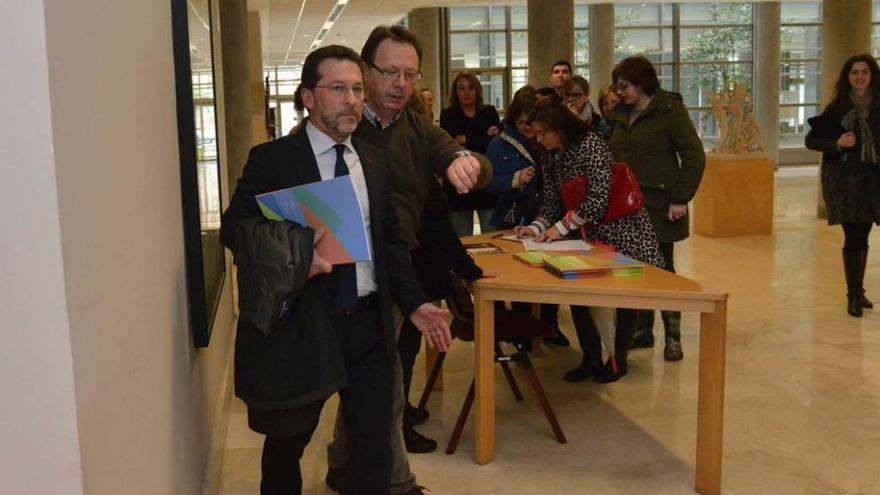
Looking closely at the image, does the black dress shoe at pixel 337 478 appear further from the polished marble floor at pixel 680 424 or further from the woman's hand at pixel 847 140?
the woman's hand at pixel 847 140

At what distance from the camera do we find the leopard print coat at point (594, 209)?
486 centimetres

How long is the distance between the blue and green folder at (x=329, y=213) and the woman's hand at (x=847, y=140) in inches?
188

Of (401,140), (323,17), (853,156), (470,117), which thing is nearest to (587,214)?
(401,140)

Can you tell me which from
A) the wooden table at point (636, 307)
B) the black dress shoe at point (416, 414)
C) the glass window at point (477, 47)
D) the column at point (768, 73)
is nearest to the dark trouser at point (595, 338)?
the black dress shoe at point (416, 414)

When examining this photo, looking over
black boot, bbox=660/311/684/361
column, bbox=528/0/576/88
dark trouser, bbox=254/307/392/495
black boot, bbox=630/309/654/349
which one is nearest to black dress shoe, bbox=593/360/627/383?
black boot, bbox=660/311/684/361

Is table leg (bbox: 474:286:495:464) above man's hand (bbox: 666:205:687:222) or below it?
below

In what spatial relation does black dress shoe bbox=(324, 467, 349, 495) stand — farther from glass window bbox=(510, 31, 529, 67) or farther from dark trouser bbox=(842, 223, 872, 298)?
glass window bbox=(510, 31, 529, 67)

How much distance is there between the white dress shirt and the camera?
118 inches

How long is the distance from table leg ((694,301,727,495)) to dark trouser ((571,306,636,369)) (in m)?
1.48

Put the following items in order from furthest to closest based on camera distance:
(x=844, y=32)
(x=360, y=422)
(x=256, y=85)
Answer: (x=256, y=85)
(x=844, y=32)
(x=360, y=422)

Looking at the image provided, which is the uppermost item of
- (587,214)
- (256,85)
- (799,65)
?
(799,65)

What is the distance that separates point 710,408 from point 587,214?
54.4 inches

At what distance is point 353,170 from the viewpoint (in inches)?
121

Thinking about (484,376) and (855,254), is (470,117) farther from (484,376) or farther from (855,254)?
(484,376)
